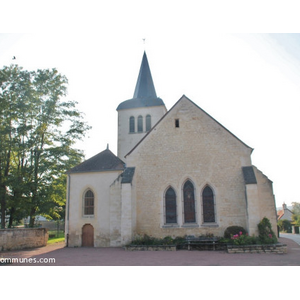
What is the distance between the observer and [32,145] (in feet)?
79.0

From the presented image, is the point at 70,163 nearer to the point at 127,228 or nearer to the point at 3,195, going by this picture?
the point at 3,195

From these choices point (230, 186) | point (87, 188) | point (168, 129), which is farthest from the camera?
point (87, 188)

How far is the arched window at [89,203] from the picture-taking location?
2066 cm

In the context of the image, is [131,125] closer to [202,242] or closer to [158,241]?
[158,241]

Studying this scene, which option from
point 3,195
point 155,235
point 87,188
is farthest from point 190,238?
point 3,195

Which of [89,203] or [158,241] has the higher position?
[89,203]

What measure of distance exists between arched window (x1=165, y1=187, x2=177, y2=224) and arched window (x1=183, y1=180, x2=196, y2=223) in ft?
2.22

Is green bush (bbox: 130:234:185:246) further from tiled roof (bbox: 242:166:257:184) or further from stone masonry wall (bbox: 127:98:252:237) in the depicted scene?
tiled roof (bbox: 242:166:257:184)

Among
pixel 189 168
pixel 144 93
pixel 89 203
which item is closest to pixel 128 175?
pixel 189 168

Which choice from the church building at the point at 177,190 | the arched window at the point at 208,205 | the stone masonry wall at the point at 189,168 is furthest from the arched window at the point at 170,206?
the arched window at the point at 208,205

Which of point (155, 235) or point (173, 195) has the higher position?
point (173, 195)

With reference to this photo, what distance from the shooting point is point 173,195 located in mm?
18250

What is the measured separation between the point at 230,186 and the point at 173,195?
12.1 feet

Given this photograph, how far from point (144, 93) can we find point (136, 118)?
340 centimetres
